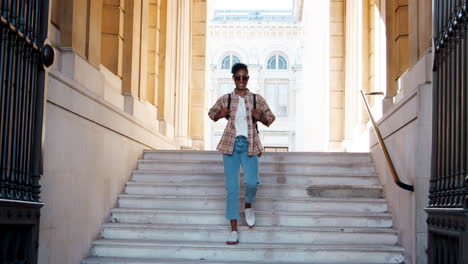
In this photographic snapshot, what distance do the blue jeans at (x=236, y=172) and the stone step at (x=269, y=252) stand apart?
15.3 inches

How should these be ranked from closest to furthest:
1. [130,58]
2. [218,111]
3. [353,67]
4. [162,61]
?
[218,111] < [130,58] < [162,61] < [353,67]

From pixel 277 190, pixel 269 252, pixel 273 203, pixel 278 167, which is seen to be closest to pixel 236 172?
pixel 269 252

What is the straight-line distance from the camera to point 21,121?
15.8ft

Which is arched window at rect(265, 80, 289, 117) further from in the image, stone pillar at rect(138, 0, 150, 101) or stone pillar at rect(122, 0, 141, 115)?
stone pillar at rect(122, 0, 141, 115)

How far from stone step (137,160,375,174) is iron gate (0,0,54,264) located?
4222mm

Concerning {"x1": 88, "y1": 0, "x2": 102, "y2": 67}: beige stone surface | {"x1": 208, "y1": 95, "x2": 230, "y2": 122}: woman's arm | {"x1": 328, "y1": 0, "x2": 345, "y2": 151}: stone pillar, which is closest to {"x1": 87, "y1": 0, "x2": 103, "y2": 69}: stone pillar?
{"x1": 88, "y1": 0, "x2": 102, "y2": 67}: beige stone surface

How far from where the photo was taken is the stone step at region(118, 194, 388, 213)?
26.2ft

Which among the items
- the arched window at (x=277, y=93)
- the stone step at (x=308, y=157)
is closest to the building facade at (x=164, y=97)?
the stone step at (x=308, y=157)

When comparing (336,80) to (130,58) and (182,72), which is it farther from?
(130,58)

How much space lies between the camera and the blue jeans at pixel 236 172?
23.0 feet

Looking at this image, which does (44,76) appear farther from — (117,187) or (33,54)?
(117,187)

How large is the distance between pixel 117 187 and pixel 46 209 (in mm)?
2564

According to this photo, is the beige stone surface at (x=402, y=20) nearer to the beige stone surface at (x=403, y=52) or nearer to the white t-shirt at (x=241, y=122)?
the beige stone surface at (x=403, y=52)

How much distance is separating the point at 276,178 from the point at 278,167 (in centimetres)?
38
